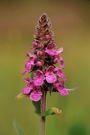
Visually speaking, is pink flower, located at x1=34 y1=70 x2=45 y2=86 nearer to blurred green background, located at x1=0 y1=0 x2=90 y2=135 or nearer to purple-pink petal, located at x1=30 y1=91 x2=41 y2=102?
purple-pink petal, located at x1=30 y1=91 x2=41 y2=102

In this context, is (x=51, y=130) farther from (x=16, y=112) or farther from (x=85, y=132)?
(x=16, y=112)

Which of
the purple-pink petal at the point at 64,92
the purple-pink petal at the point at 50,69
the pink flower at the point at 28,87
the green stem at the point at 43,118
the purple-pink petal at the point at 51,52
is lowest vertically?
the green stem at the point at 43,118

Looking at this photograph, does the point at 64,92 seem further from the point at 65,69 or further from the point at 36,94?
the point at 65,69

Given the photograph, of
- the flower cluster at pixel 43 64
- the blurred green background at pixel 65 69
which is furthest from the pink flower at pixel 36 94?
the blurred green background at pixel 65 69

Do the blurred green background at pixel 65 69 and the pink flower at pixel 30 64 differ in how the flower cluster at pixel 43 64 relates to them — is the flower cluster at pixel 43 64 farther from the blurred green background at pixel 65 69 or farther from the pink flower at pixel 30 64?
the blurred green background at pixel 65 69

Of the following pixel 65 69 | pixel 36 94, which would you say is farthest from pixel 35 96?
pixel 65 69

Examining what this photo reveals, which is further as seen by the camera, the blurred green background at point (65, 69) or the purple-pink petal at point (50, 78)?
the blurred green background at point (65, 69)

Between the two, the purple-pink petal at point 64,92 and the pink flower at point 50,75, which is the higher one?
the pink flower at point 50,75
